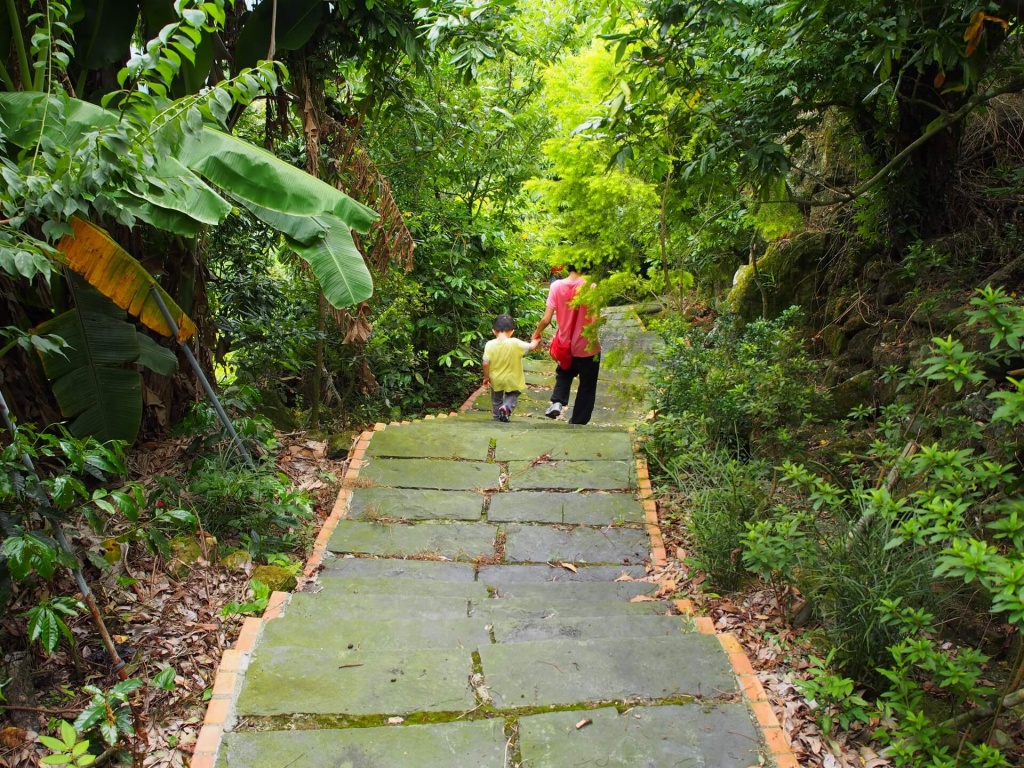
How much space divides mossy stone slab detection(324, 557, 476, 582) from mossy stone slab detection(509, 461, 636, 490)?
3.52ft

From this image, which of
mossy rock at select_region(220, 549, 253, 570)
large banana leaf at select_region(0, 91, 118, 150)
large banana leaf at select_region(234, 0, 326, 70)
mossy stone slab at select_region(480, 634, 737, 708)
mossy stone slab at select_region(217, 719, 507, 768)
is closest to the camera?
mossy stone slab at select_region(217, 719, 507, 768)

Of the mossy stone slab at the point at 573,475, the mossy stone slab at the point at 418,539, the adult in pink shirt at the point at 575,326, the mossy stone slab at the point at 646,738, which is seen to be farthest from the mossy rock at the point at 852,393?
the mossy stone slab at the point at 646,738

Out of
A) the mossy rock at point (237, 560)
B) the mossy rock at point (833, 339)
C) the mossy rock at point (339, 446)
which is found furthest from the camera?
the mossy rock at point (339, 446)

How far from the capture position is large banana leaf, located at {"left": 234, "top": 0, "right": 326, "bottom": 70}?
4.49 meters

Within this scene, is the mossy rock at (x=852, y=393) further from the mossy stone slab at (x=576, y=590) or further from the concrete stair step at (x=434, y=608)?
the concrete stair step at (x=434, y=608)

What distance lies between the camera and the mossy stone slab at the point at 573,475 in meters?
4.96

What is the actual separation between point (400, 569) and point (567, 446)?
1.96 m

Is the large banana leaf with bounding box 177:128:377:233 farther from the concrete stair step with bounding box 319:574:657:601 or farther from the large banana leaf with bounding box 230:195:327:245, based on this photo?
the concrete stair step with bounding box 319:574:657:601

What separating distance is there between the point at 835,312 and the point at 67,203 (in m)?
Result: 4.97

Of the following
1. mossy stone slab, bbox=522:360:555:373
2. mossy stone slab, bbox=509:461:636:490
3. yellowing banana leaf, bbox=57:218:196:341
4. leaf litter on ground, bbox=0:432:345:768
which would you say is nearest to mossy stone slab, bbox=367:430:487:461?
mossy stone slab, bbox=509:461:636:490

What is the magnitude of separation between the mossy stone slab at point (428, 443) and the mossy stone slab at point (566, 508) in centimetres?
73

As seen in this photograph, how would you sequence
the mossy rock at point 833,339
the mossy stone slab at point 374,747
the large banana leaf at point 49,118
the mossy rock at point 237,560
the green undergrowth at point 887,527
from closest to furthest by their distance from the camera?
the green undergrowth at point 887,527, the mossy stone slab at point 374,747, the large banana leaf at point 49,118, the mossy rock at point 237,560, the mossy rock at point 833,339

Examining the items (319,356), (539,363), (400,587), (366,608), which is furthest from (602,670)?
(539,363)

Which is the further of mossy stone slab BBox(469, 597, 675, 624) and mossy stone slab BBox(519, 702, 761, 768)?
mossy stone slab BBox(469, 597, 675, 624)
